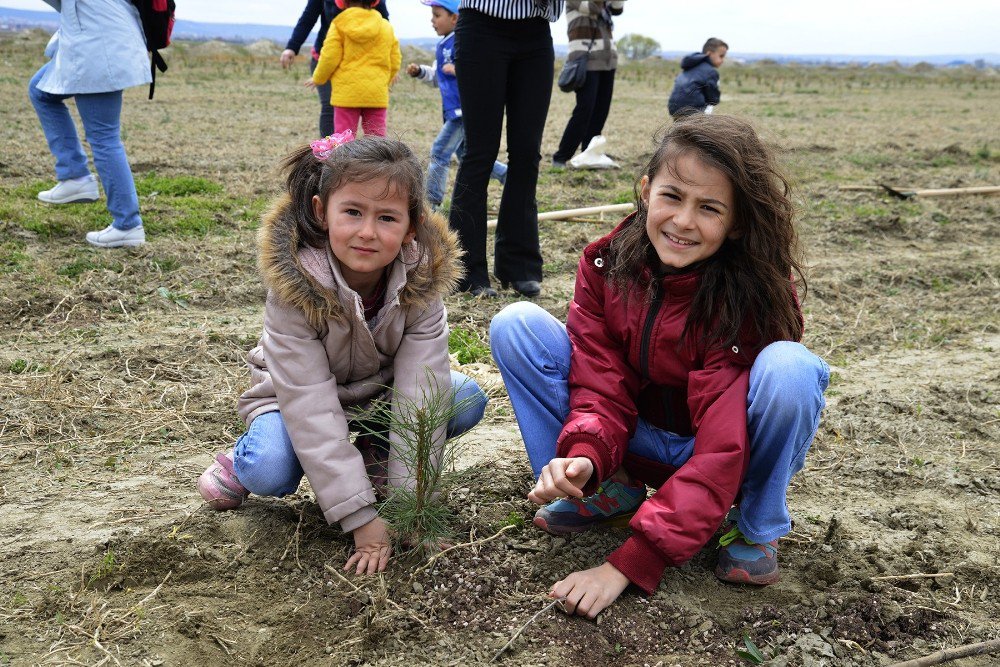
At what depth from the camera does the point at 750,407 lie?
2.19 m

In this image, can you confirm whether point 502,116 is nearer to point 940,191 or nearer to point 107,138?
point 107,138

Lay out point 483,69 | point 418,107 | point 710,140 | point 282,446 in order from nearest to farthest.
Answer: point 710,140 → point 282,446 → point 483,69 → point 418,107

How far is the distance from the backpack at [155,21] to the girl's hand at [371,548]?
3.65 meters

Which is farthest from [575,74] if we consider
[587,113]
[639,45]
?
[639,45]

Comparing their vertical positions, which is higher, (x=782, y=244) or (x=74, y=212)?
(x=782, y=244)

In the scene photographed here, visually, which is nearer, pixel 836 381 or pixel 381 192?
pixel 381 192

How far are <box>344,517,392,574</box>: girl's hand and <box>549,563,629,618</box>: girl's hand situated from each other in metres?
0.48

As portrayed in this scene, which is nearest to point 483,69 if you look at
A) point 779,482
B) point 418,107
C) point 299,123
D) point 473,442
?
point 473,442

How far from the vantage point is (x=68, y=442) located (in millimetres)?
3123

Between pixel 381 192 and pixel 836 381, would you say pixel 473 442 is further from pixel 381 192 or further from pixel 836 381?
pixel 836 381

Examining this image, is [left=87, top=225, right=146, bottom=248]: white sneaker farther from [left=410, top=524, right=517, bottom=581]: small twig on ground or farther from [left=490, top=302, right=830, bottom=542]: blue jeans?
[left=410, top=524, right=517, bottom=581]: small twig on ground

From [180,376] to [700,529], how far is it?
2.48 meters

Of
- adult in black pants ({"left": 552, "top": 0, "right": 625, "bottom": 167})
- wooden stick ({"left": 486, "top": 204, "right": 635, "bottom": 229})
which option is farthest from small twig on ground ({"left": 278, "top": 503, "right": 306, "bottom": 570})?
adult in black pants ({"left": 552, "top": 0, "right": 625, "bottom": 167})

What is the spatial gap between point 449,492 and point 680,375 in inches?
31.8
